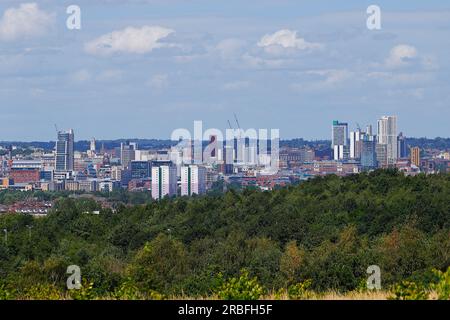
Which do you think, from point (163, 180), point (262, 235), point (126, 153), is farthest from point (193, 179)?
point (262, 235)

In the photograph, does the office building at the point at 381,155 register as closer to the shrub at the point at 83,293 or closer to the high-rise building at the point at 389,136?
the high-rise building at the point at 389,136

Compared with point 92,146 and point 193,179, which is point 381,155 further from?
point 92,146

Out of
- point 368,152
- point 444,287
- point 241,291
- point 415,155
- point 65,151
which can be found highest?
point 65,151

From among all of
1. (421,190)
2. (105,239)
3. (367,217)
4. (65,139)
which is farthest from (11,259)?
(65,139)

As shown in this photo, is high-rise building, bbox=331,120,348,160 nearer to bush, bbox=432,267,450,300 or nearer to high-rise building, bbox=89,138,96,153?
high-rise building, bbox=89,138,96,153

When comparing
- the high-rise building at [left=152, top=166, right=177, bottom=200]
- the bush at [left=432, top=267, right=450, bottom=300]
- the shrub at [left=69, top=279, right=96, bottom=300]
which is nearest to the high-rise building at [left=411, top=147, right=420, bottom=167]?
the high-rise building at [left=152, top=166, right=177, bottom=200]

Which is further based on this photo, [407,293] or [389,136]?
[389,136]

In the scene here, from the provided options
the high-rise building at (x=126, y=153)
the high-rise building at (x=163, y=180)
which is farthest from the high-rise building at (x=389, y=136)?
the high-rise building at (x=126, y=153)
